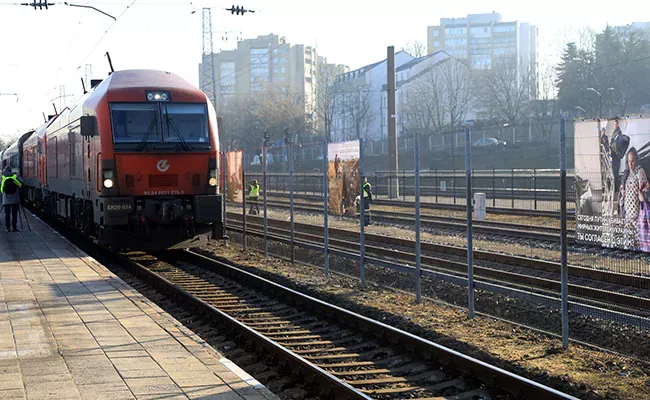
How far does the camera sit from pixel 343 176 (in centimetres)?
1419

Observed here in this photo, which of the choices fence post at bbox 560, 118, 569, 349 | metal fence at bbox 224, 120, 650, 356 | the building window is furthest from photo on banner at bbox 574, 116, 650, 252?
the building window

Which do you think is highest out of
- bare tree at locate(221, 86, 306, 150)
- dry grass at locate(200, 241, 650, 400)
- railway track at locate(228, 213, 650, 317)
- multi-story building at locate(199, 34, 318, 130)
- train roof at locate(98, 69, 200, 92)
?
multi-story building at locate(199, 34, 318, 130)

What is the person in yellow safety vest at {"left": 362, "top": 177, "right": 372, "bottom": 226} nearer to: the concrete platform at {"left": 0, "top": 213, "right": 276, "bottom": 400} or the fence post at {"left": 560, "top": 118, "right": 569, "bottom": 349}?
the concrete platform at {"left": 0, "top": 213, "right": 276, "bottom": 400}

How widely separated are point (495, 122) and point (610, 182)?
66.4 m

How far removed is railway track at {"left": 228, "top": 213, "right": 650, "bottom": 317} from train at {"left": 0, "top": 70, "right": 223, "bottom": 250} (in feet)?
6.66

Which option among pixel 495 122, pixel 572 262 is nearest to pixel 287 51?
pixel 495 122

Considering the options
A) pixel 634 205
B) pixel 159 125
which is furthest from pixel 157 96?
pixel 634 205

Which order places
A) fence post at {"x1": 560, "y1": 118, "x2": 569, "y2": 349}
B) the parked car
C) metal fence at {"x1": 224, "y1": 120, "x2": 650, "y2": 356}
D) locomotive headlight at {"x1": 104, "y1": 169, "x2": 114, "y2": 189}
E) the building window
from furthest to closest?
1. the building window
2. the parked car
3. locomotive headlight at {"x1": 104, "y1": 169, "x2": 114, "y2": 189}
4. metal fence at {"x1": 224, "y1": 120, "x2": 650, "y2": 356}
5. fence post at {"x1": 560, "y1": 118, "x2": 569, "y2": 349}

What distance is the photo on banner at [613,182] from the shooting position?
27.4 feet

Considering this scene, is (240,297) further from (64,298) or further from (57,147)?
(57,147)

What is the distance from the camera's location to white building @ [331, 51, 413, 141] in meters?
89.1

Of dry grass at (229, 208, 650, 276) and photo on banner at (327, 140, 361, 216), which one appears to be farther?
photo on banner at (327, 140, 361, 216)

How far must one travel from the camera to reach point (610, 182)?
349 inches

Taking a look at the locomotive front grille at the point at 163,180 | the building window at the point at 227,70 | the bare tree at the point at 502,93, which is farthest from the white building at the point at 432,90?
the building window at the point at 227,70
